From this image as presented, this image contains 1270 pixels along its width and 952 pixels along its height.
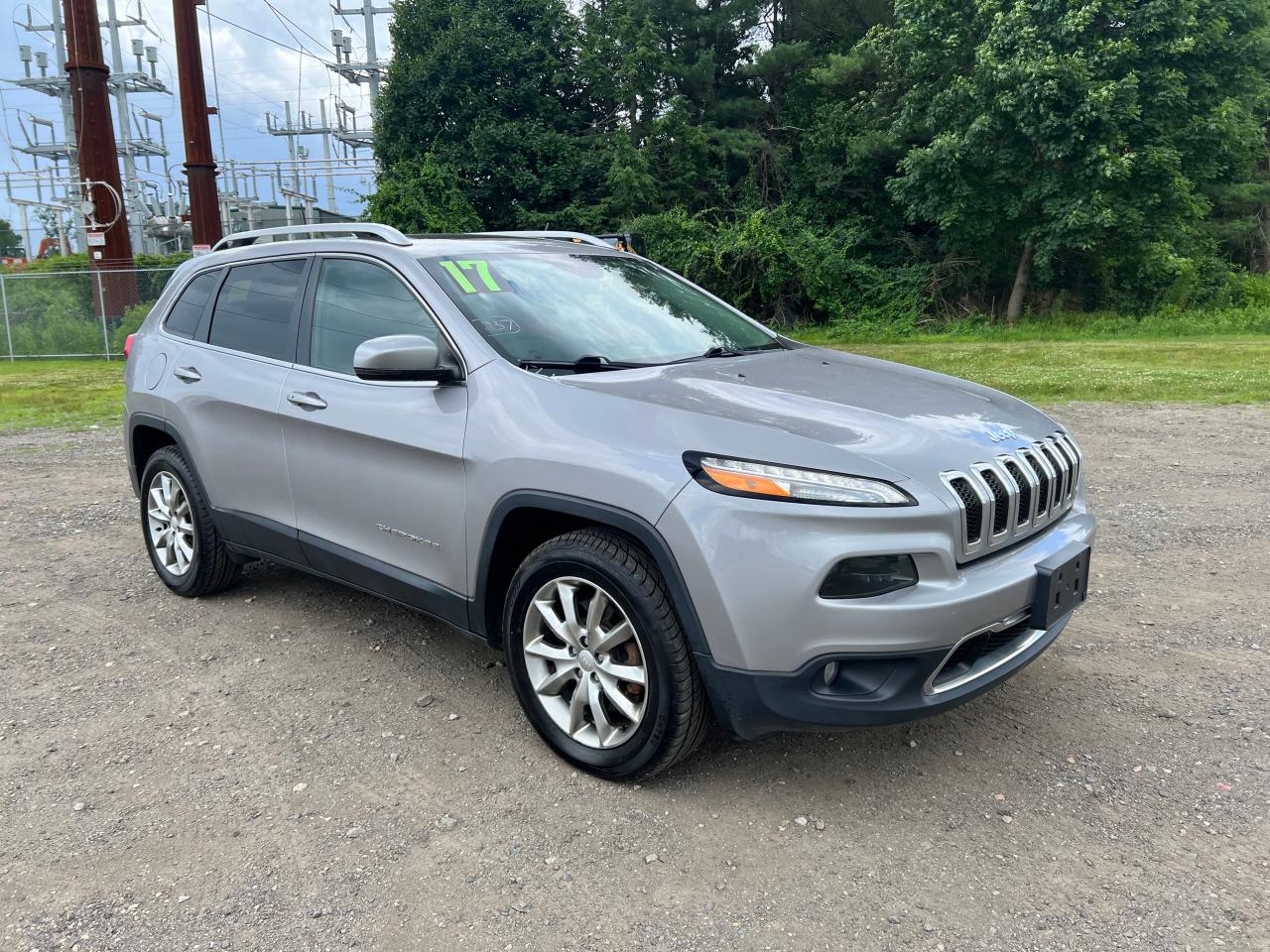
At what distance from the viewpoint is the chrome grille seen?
2.77m

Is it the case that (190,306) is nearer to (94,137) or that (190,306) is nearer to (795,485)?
(795,485)

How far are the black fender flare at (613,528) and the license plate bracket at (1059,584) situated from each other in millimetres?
1036

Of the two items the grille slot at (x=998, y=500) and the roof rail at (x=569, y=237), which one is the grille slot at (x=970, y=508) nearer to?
the grille slot at (x=998, y=500)

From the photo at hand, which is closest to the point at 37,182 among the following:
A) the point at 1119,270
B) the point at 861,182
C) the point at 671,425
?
the point at 861,182

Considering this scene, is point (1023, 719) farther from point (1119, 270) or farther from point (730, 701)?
point (1119, 270)

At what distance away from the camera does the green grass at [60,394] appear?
38.1 feet

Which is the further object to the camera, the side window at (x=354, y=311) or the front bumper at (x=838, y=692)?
the side window at (x=354, y=311)

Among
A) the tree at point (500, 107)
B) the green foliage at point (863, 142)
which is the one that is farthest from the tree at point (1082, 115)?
the tree at point (500, 107)

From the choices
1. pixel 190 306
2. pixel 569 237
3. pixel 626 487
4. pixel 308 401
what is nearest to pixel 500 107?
pixel 190 306

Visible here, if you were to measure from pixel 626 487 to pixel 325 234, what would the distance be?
100 inches

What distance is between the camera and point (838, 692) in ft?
8.81

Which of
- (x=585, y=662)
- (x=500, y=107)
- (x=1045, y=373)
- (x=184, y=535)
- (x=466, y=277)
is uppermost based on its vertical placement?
(x=500, y=107)

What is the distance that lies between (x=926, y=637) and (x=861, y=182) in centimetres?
2551

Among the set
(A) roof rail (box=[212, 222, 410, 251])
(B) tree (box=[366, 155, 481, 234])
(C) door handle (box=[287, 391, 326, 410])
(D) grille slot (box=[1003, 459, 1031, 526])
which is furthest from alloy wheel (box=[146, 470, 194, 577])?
(B) tree (box=[366, 155, 481, 234])
